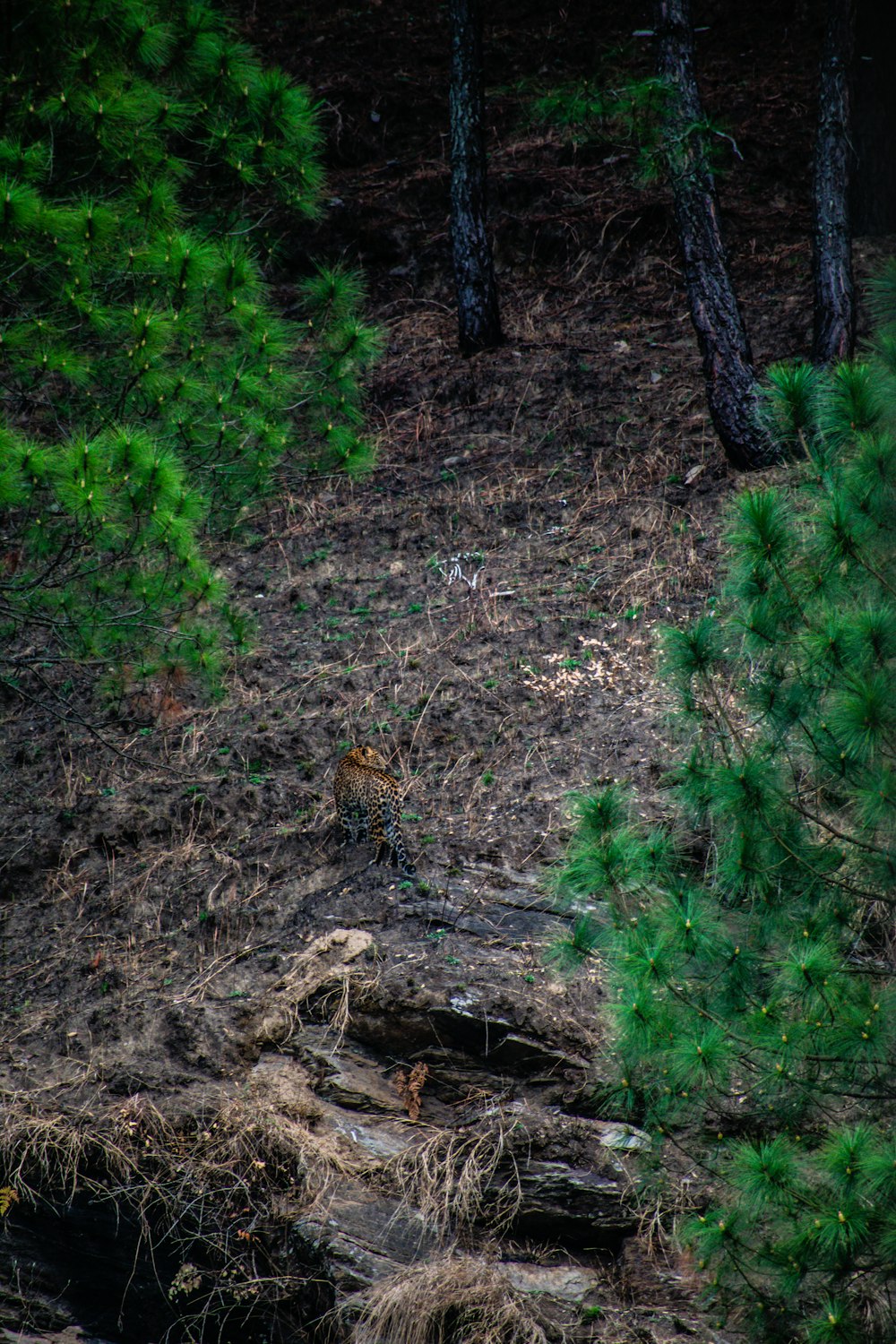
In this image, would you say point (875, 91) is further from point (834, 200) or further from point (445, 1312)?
point (445, 1312)

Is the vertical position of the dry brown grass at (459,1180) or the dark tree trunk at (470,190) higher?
the dark tree trunk at (470,190)

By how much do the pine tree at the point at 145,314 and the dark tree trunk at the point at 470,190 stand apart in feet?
14.8

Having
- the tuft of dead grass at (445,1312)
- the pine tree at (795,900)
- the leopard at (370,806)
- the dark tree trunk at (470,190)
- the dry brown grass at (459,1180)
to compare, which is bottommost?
the tuft of dead grass at (445,1312)

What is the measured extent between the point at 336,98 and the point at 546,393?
5.96 meters

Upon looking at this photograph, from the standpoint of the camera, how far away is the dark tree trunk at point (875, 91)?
10.4 metres

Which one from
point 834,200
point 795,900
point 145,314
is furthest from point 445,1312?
point 834,200

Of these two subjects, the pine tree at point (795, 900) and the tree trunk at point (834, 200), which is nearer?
the pine tree at point (795, 900)

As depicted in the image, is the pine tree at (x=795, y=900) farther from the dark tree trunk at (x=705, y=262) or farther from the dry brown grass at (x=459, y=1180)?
the dark tree trunk at (x=705, y=262)

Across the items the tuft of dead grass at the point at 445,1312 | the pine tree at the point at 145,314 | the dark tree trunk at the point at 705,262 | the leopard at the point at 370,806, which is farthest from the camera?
the dark tree trunk at the point at 705,262

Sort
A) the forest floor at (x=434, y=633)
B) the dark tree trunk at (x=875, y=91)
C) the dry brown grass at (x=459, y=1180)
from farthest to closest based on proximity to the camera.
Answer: the dark tree trunk at (x=875, y=91)
the forest floor at (x=434, y=633)
the dry brown grass at (x=459, y=1180)

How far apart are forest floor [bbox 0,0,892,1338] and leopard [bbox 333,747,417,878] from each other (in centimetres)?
15

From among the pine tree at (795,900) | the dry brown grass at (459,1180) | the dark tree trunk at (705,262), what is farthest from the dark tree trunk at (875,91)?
the dry brown grass at (459,1180)

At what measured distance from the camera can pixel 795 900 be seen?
13.2 ft

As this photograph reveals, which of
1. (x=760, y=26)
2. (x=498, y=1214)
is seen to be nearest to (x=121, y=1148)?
(x=498, y=1214)
